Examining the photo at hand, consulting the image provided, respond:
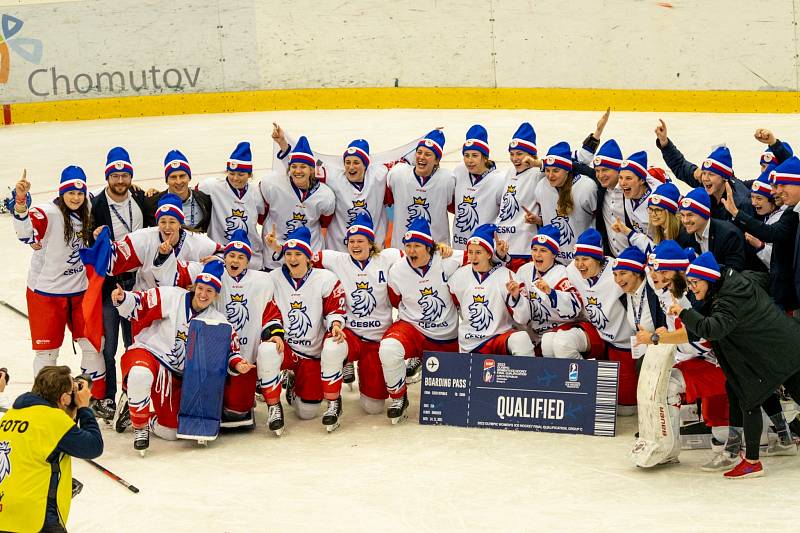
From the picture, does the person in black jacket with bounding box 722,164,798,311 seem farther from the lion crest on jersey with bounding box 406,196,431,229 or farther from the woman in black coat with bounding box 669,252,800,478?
the lion crest on jersey with bounding box 406,196,431,229

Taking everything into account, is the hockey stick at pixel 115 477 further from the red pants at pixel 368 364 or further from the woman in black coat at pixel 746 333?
the woman in black coat at pixel 746 333

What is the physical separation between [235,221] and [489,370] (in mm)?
2450

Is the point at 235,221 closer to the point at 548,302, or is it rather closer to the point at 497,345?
the point at 497,345

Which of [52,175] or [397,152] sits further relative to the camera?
[52,175]

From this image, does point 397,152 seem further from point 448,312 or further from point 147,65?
point 147,65

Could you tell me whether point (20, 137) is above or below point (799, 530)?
above

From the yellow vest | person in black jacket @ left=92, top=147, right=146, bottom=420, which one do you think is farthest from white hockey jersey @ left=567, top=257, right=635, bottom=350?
the yellow vest

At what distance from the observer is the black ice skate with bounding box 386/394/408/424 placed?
784cm

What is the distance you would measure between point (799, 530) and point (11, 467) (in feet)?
12.7

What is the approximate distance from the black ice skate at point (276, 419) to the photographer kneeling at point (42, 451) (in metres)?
2.36

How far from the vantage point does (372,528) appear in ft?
20.4

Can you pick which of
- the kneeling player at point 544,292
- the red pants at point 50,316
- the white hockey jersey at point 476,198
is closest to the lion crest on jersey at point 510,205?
the white hockey jersey at point 476,198

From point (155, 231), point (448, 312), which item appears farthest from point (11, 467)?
point (448, 312)

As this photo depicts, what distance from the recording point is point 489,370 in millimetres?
7594
